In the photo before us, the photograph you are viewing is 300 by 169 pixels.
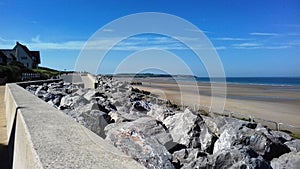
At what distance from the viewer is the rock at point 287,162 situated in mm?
3615

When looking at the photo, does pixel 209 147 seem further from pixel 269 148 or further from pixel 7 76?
pixel 7 76

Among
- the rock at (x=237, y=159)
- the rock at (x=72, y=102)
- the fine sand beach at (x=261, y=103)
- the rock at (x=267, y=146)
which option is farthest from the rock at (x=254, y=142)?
the fine sand beach at (x=261, y=103)

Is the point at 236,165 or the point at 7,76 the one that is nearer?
the point at 236,165

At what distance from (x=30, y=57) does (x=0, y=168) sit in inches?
2349

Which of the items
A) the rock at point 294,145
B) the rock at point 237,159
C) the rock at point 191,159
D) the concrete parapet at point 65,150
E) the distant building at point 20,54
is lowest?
the rock at point 294,145

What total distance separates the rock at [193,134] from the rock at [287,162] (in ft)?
2.97

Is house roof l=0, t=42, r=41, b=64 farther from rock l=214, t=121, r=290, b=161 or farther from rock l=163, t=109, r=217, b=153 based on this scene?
rock l=214, t=121, r=290, b=161

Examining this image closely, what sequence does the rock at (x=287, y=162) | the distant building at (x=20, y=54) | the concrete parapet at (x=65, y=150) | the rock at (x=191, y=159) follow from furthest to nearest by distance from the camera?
the distant building at (x=20, y=54)
the rock at (x=287, y=162)
the rock at (x=191, y=159)
the concrete parapet at (x=65, y=150)

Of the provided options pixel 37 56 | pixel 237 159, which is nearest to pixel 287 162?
pixel 237 159

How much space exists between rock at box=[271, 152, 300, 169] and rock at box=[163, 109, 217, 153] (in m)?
0.91

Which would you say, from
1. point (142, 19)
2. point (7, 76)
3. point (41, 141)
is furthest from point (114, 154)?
point (7, 76)

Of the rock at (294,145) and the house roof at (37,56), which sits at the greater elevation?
the house roof at (37,56)

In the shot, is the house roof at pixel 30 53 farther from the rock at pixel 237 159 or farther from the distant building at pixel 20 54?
the rock at pixel 237 159

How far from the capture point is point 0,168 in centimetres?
462
